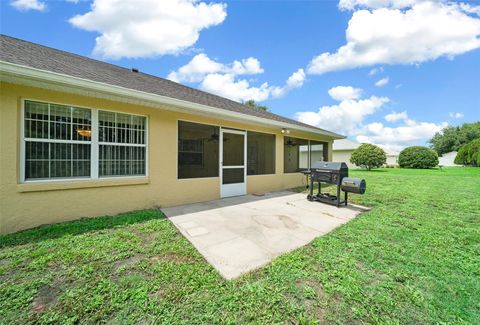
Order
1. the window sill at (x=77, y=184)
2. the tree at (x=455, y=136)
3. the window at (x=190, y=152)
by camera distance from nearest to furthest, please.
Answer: the window sill at (x=77, y=184), the window at (x=190, y=152), the tree at (x=455, y=136)

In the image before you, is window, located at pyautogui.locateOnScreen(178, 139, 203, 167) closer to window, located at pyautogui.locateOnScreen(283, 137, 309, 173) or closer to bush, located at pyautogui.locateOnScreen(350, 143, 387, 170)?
window, located at pyautogui.locateOnScreen(283, 137, 309, 173)

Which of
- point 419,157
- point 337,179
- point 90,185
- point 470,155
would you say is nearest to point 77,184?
point 90,185

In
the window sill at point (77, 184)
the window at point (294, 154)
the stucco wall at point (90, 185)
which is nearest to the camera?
the stucco wall at point (90, 185)

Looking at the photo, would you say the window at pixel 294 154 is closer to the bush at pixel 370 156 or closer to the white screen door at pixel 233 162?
the white screen door at pixel 233 162

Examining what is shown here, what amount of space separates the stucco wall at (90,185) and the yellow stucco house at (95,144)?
2 centimetres

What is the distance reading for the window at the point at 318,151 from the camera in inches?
422

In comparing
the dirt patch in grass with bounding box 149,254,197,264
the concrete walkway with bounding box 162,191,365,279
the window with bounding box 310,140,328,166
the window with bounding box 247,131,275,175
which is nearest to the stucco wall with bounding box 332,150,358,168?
the window with bounding box 310,140,328,166

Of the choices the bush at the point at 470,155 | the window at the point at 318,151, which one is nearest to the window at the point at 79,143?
the window at the point at 318,151

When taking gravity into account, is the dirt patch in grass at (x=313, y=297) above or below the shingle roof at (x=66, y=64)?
below

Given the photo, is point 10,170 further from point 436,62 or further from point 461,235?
point 436,62

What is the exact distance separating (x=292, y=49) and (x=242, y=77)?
6.37 metres

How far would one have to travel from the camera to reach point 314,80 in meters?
14.3

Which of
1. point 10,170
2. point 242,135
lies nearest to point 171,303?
point 10,170

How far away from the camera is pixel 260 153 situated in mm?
8109
